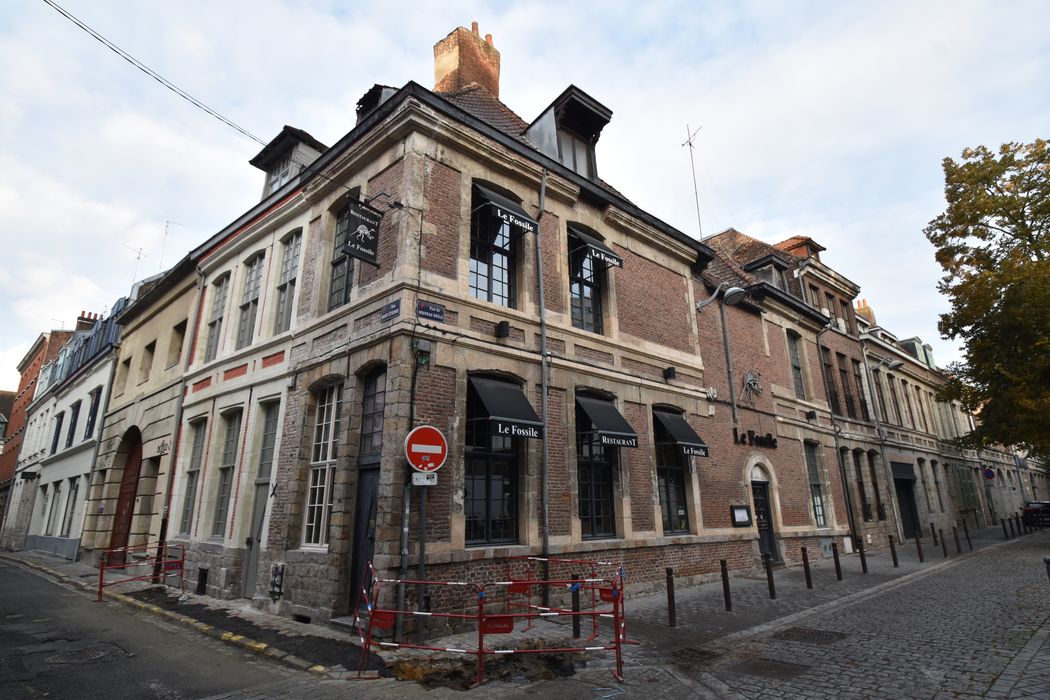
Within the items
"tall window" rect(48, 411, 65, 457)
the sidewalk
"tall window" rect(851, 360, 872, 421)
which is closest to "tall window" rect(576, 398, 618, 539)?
the sidewalk

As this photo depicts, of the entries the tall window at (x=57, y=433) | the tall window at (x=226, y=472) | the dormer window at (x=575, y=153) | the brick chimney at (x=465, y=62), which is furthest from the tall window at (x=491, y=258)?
the tall window at (x=57, y=433)

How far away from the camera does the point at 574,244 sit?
1193cm

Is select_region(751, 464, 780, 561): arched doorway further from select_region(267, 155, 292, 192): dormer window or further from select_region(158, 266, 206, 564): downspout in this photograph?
select_region(158, 266, 206, 564): downspout

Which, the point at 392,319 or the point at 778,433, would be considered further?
the point at 778,433

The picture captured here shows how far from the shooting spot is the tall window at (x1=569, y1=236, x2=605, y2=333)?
11586 mm

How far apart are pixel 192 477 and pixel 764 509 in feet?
48.6

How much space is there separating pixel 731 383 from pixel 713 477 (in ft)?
9.60

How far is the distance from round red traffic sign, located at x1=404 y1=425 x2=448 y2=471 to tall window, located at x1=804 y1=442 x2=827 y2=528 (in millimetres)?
14168

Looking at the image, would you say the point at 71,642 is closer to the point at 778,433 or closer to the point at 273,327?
the point at 273,327

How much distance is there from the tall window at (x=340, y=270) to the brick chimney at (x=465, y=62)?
16.8ft

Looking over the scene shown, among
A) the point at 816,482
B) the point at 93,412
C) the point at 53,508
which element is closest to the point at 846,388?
the point at 816,482

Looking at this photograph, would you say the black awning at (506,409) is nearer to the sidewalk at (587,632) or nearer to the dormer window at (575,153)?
the sidewalk at (587,632)

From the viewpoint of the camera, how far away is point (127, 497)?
16.5 m

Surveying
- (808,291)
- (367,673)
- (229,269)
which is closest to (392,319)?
(367,673)
